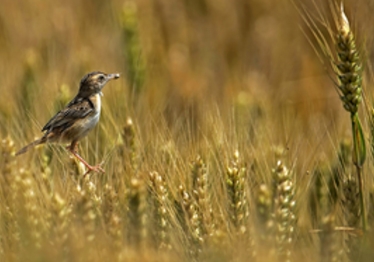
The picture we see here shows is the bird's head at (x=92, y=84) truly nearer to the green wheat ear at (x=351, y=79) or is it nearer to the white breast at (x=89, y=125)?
the white breast at (x=89, y=125)

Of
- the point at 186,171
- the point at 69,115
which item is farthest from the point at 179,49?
the point at 186,171

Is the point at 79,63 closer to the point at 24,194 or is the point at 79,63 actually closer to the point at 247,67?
the point at 247,67

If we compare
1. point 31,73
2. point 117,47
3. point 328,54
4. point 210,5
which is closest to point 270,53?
point 210,5

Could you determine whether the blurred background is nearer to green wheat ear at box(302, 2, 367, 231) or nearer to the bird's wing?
the bird's wing

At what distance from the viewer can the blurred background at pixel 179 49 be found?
19.2 feet

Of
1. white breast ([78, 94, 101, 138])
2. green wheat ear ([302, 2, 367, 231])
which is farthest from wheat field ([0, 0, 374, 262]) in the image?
white breast ([78, 94, 101, 138])

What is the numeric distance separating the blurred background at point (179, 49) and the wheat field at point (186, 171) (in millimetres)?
29

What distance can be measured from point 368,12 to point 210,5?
3.64 metres

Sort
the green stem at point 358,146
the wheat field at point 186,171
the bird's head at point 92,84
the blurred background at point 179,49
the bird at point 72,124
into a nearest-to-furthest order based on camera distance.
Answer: the wheat field at point 186,171 < the green stem at point 358,146 < the bird at point 72,124 < the bird's head at point 92,84 < the blurred background at point 179,49

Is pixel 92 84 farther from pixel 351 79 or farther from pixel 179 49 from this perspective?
pixel 179 49

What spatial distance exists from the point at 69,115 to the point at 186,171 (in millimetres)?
942

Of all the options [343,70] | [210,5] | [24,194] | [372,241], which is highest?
[210,5]

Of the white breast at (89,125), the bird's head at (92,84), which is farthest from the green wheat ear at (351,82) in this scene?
the bird's head at (92,84)

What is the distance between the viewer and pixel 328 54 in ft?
10.0
